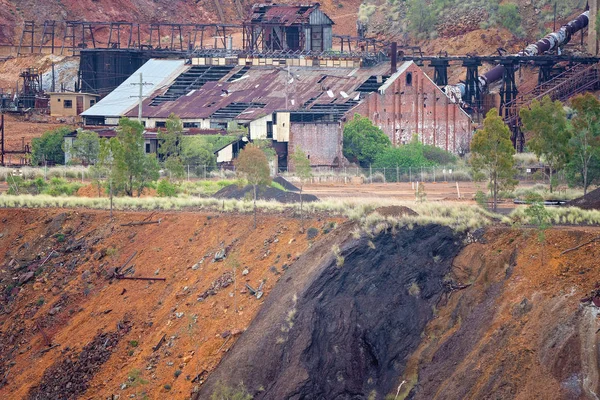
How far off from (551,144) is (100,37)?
279 ft

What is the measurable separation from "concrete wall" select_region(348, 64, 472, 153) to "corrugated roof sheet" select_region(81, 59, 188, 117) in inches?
685

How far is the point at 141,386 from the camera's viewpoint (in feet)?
124

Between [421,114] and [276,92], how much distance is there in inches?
405

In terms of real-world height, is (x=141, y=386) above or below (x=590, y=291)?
below

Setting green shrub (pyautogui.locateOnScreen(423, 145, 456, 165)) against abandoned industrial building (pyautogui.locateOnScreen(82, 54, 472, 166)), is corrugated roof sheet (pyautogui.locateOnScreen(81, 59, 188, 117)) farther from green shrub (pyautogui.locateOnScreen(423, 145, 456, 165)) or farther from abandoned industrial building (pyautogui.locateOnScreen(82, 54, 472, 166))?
green shrub (pyautogui.locateOnScreen(423, 145, 456, 165))

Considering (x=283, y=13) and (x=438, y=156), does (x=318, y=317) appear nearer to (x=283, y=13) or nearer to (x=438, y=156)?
(x=438, y=156)

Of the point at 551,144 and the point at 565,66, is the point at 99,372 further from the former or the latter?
the point at 565,66

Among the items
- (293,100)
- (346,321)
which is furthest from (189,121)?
(346,321)

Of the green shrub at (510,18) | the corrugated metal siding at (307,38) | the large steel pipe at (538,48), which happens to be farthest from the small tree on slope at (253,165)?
the green shrub at (510,18)

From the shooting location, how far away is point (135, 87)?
98.8 meters

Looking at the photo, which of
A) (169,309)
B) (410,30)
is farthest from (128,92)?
(169,309)

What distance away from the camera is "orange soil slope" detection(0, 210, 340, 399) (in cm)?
3853

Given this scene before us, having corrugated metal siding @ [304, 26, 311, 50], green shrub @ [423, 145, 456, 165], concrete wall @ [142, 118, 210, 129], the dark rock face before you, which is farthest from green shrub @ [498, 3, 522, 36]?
the dark rock face

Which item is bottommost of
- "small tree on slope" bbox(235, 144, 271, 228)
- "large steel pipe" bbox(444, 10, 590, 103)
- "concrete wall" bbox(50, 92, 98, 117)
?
"small tree on slope" bbox(235, 144, 271, 228)
